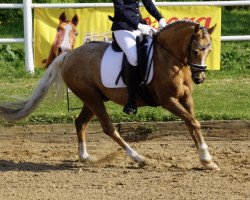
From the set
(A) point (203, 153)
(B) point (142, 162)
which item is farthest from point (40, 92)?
(A) point (203, 153)

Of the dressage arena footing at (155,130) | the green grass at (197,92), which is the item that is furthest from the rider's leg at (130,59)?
the dressage arena footing at (155,130)

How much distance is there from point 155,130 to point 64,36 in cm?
421

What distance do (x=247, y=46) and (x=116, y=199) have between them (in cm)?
1139

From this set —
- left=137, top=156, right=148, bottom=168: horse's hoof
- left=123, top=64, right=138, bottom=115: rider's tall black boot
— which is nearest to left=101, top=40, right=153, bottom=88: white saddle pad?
left=123, top=64, right=138, bottom=115: rider's tall black boot

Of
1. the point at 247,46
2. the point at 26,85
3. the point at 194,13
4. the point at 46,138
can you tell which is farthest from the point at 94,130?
the point at 247,46

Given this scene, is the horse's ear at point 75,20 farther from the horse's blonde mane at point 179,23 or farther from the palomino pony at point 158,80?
the horse's blonde mane at point 179,23

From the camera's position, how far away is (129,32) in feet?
33.4

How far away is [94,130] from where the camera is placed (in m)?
11.9

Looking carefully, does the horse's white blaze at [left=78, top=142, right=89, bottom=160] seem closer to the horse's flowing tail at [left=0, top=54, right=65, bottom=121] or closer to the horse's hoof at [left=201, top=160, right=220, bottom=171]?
the horse's flowing tail at [left=0, top=54, right=65, bottom=121]

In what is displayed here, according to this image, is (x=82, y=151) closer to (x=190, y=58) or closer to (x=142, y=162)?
(x=142, y=162)

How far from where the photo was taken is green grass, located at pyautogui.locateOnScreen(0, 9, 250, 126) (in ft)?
39.9

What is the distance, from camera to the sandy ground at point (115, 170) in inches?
336

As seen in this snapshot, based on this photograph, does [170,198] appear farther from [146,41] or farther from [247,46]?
[247,46]

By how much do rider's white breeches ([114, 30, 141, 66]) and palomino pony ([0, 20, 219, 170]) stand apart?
0.25 metres
